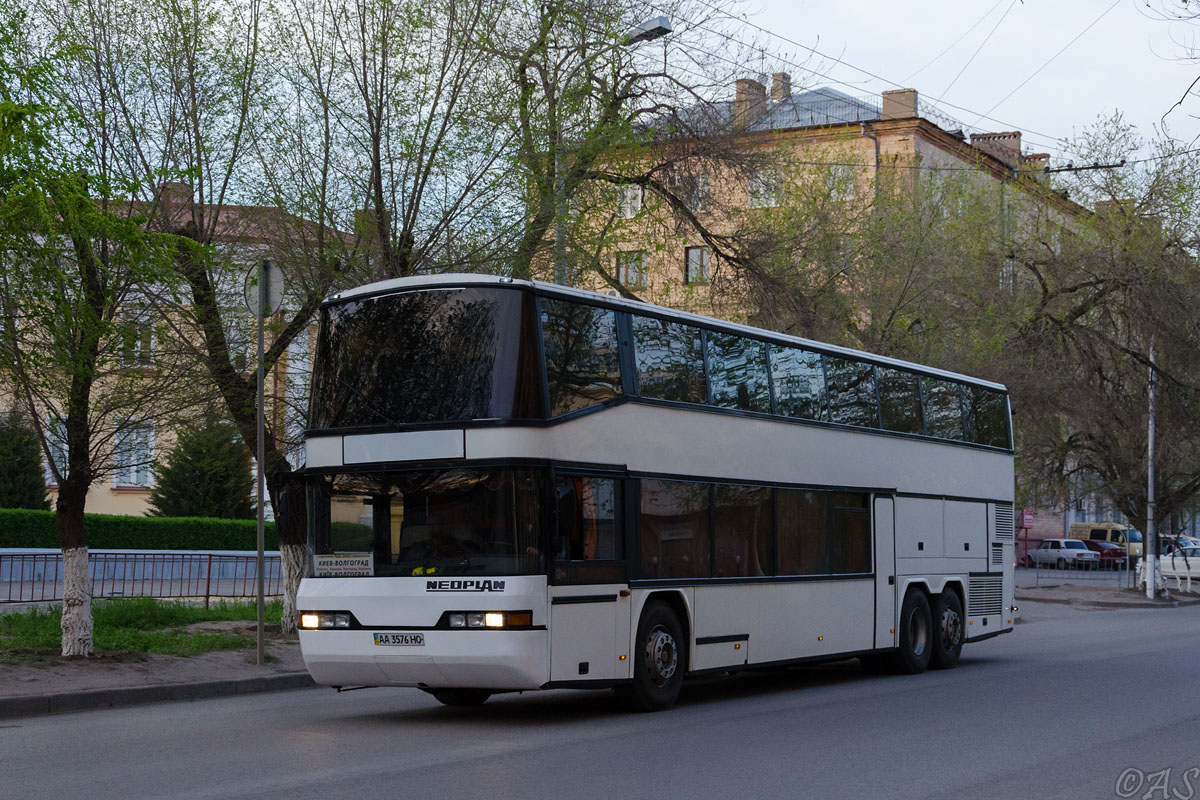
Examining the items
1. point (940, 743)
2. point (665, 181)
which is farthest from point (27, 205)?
point (665, 181)

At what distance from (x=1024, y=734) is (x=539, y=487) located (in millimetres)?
4272

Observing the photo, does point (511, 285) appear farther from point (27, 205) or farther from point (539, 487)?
point (27, 205)

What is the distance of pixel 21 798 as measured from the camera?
8039mm

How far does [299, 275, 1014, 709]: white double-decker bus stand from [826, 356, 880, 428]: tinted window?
2.72 feet

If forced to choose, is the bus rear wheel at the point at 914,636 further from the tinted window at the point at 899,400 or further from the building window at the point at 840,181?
the building window at the point at 840,181

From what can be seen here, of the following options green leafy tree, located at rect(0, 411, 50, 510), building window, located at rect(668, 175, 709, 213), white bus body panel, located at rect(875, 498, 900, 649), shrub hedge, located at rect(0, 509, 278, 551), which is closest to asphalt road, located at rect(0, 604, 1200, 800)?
white bus body panel, located at rect(875, 498, 900, 649)

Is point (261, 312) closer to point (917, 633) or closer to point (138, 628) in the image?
point (138, 628)

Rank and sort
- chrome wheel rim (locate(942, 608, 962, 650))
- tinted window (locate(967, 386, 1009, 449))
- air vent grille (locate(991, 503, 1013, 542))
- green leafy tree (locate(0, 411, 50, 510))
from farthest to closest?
green leafy tree (locate(0, 411, 50, 510)) < air vent grille (locate(991, 503, 1013, 542)) < tinted window (locate(967, 386, 1009, 449)) < chrome wheel rim (locate(942, 608, 962, 650))

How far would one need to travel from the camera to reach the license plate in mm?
11492

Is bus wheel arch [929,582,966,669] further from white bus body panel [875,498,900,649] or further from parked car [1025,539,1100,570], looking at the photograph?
parked car [1025,539,1100,570]

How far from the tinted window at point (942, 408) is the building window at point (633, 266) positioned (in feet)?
17.1

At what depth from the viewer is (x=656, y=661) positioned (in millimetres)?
12789

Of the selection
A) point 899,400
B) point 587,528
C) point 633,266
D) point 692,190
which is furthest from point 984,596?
point 587,528

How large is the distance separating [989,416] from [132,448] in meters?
11.5
